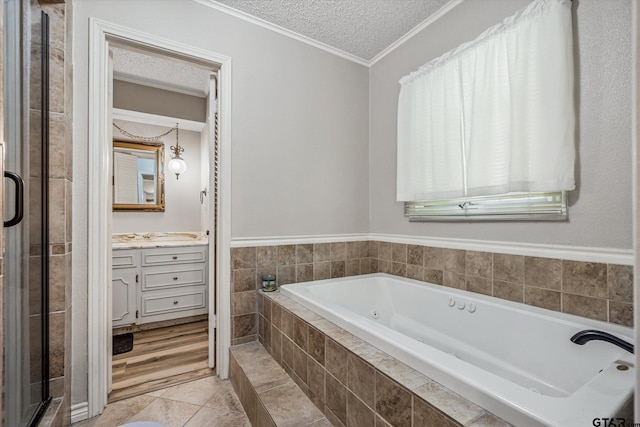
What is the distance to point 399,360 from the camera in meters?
1.04

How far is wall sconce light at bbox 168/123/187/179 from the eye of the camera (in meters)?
3.57

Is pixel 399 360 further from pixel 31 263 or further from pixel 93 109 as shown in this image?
pixel 93 109

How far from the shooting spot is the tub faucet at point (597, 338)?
1.08m

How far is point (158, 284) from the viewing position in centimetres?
296

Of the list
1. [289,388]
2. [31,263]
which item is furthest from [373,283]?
[31,263]

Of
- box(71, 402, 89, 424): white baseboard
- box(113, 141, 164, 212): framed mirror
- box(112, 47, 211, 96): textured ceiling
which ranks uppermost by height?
box(112, 47, 211, 96): textured ceiling

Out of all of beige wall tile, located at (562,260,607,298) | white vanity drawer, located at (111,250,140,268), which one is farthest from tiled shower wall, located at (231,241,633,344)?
white vanity drawer, located at (111,250,140,268)

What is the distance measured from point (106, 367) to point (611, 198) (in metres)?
2.75

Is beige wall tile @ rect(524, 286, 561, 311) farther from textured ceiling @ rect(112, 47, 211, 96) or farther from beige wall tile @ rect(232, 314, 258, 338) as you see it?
textured ceiling @ rect(112, 47, 211, 96)

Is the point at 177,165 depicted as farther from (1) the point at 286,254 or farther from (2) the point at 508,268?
(2) the point at 508,268

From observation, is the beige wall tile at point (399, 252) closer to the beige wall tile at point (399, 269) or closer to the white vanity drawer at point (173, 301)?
the beige wall tile at point (399, 269)

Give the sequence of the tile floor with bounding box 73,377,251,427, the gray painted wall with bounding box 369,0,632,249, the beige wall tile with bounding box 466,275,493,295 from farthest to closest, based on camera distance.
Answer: the beige wall tile with bounding box 466,275,493,295 < the tile floor with bounding box 73,377,251,427 < the gray painted wall with bounding box 369,0,632,249

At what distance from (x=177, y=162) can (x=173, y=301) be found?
5.43 ft

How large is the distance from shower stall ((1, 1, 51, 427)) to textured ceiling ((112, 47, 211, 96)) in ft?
4.95
